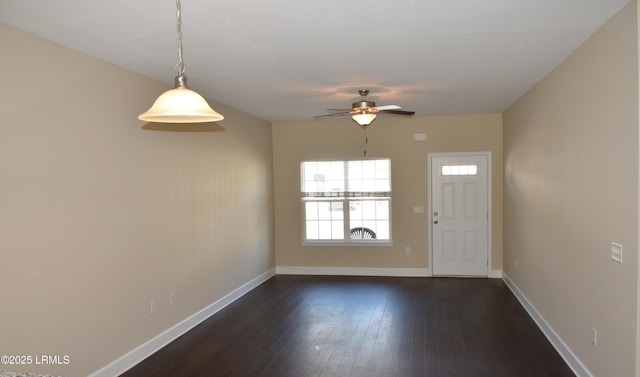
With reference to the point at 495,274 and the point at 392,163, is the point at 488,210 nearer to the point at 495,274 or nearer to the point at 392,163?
the point at 495,274

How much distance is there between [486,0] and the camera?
8.11 feet

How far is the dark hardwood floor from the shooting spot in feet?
12.3

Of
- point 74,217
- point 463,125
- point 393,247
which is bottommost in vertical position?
point 393,247

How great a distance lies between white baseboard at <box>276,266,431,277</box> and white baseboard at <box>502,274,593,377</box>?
1673 mm

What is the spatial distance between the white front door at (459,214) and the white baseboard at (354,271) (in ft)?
1.07

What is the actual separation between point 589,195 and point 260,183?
15.8 feet

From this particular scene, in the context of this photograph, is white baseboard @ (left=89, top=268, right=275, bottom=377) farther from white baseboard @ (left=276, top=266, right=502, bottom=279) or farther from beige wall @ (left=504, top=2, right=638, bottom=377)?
beige wall @ (left=504, top=2, right=638, bottom=377)

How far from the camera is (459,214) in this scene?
23.4 ft

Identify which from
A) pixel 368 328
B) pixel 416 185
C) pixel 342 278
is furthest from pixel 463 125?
pixel 368 328

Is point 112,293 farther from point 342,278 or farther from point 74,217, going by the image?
point 342,278

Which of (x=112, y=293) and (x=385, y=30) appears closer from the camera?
(x=385, y=30)

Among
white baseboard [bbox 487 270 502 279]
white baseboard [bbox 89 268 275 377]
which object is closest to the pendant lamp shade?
white baseboard [bbox 89 268 275 377]

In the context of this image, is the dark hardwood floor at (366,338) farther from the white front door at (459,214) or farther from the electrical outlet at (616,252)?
the electrical outlet at (616,252)

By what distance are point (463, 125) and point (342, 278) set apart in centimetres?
314
